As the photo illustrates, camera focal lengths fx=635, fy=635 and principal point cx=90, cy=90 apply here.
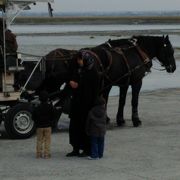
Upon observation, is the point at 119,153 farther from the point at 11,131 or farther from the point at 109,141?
the point at 11,131

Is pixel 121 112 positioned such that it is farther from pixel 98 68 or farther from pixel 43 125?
pixel 43 125

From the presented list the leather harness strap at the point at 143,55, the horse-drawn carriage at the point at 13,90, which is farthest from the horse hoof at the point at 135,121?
the horse-drawn carriage at the point at 13,90

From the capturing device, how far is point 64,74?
498 inches

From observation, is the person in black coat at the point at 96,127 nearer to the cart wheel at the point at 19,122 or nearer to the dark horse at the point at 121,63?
the cart wheel at the point at 19,122

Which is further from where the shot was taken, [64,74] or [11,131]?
[64,74]

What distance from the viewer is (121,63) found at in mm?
13484

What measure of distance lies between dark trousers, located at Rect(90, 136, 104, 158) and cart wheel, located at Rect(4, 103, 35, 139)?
208 centimetres

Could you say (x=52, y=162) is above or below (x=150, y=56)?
below

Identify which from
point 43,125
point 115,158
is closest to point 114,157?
point 115,158

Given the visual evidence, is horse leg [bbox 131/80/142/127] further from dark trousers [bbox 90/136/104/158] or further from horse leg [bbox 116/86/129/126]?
dark trousers [bbox 90/136/104/158]

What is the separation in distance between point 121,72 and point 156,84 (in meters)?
9.66

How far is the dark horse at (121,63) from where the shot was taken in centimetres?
1269

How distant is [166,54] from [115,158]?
484cm

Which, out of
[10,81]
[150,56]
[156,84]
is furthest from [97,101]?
[156,84]
